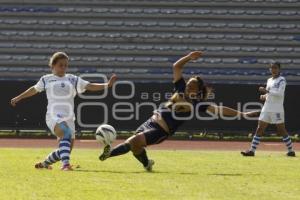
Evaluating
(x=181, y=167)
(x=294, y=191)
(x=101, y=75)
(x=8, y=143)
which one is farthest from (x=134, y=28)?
(x=294, y=191)

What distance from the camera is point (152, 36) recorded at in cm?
2919

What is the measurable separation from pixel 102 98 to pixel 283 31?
318 inches

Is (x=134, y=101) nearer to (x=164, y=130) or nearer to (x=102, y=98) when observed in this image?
(x=102, y=98)

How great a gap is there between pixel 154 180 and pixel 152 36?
19337mm

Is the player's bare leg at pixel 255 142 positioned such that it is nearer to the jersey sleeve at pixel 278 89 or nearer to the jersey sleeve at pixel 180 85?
the jersey sleeve at pixel 278 89

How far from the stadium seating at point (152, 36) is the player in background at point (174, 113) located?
16.5 metres

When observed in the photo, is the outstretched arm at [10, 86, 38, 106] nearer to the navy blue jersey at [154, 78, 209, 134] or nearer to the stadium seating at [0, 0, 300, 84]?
the navy blue jersey at [154, 78, 209, 134]

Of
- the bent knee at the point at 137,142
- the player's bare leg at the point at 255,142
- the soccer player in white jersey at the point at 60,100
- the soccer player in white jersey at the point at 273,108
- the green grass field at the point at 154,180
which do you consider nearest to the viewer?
the green grass field at the point at 154,180

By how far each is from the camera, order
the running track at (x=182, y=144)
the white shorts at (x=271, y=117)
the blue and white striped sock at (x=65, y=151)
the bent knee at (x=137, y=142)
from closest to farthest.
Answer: the blue and white striped sock at (x=65, y=151) < the bent knee at (x=137, y=142) < the white shorts at (x=271, y=117) < the running track at (x=182, y=144)

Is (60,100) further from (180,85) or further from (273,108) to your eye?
(273,108)

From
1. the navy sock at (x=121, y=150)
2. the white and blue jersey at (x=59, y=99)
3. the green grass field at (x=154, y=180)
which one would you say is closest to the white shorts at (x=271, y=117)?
the green grass field at (x=154, y=180)

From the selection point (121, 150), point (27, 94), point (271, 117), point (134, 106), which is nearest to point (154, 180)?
point (121, 150)

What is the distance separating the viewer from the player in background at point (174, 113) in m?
11.8

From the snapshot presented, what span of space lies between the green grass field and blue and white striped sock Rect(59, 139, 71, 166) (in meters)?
0.21
